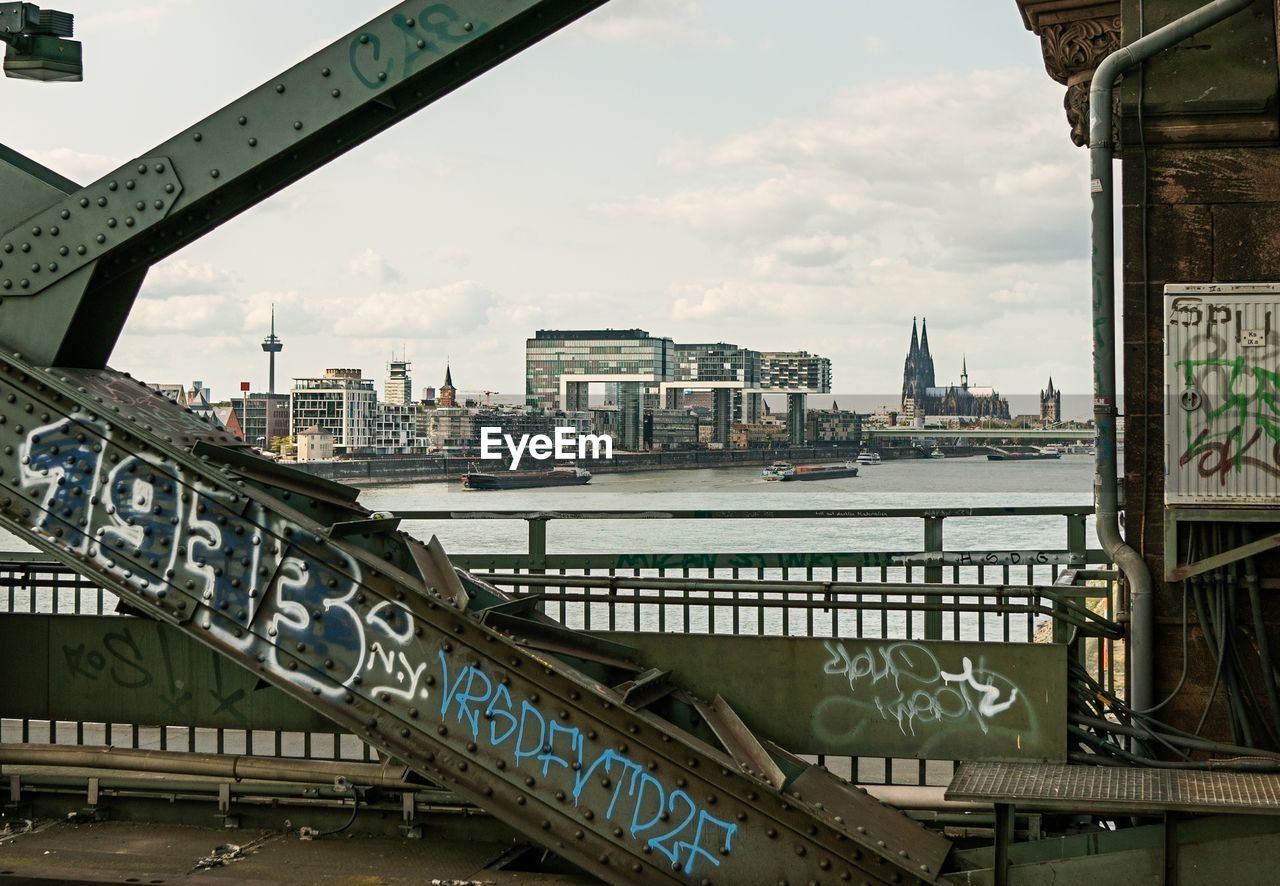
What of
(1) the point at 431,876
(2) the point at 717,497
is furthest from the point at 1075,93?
(2) the point at 717,497

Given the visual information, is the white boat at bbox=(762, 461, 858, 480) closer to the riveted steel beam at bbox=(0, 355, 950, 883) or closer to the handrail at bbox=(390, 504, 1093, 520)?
the handrail at bbox=(390, 504, 1093, 520)

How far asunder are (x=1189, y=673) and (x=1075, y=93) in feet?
12.6

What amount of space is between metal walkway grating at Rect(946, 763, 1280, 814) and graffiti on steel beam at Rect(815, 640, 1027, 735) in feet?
1.26

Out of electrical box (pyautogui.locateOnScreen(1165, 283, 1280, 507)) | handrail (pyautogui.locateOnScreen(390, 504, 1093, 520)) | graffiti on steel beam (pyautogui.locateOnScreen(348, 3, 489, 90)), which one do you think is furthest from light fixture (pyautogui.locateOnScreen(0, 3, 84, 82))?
electrical box (pyautogui.locateOnScreen(1165, 283, 1280, 507))

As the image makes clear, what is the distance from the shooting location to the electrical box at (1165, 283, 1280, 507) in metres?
7.52

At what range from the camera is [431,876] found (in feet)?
24.2

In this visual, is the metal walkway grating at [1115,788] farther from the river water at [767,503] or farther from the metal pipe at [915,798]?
the river water at [767,503]

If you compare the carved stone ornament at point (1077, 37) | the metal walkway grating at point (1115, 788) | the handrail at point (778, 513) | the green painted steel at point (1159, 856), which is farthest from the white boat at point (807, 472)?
the green painted steel at point (1159, 856)

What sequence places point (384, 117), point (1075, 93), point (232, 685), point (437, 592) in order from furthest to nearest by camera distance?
point (1075, 93)
point (232, 685)
point (384, 117)
point (437, 592)

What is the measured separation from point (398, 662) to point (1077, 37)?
237 inches

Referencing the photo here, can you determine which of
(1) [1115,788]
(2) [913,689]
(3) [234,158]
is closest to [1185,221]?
(2) [913,689]

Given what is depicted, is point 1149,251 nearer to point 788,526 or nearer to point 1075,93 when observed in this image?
point 1075,93

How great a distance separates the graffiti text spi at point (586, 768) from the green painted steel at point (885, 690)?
1.58m

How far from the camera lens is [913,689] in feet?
24.9
